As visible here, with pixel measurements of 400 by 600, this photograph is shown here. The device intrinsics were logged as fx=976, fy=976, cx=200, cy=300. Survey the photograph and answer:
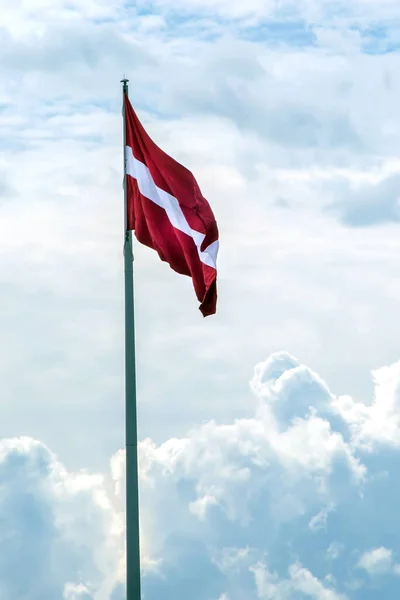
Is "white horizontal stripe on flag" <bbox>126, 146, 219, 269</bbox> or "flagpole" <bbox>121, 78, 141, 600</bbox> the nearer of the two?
"flagpole" <bbox>121, 78, 141, 600</bbox>

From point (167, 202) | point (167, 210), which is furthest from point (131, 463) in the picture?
point (167, 202)

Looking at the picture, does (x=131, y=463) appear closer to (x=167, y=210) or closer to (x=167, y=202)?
(x=167, y=210)

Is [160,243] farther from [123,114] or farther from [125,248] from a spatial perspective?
[123,114]

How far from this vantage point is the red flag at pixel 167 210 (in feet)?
73.1

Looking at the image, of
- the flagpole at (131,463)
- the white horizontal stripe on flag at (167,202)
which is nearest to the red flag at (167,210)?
the white horizontal stripe on flag at (167,202)

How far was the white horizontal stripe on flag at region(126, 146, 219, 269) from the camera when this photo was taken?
22.3m

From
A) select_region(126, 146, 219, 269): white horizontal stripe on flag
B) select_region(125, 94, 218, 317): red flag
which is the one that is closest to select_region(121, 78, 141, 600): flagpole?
select_region(125, 94, 218, 317): red flag

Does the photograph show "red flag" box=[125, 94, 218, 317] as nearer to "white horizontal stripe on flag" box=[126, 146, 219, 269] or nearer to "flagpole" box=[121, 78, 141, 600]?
"white horizontal stripe on flag" box=[126, 146, 219, 269]

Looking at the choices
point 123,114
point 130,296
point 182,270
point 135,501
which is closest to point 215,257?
point 182,270

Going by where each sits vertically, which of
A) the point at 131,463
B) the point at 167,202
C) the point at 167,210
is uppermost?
the point at 167,202

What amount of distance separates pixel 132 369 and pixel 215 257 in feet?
11.0

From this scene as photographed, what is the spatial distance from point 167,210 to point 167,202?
0.68ft

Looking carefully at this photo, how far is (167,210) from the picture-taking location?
74.1 ft

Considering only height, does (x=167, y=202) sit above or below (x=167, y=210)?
above
